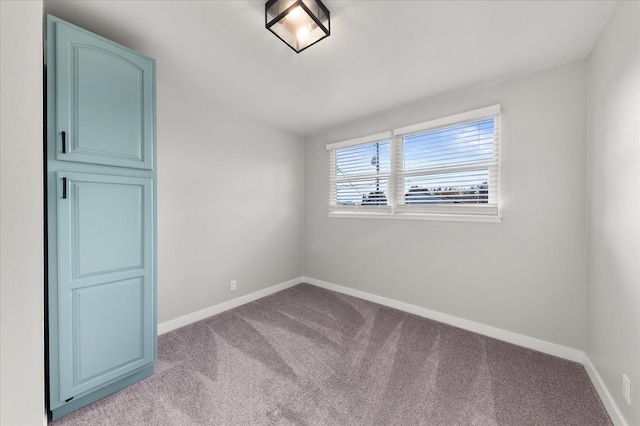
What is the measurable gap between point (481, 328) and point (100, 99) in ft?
11.7

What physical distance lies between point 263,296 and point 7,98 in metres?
3.09

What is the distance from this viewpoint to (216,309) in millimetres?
2803

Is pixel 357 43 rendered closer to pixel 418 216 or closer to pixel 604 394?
pixel 418 216

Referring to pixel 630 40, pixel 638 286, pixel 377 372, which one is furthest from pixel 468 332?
pixel 630 40

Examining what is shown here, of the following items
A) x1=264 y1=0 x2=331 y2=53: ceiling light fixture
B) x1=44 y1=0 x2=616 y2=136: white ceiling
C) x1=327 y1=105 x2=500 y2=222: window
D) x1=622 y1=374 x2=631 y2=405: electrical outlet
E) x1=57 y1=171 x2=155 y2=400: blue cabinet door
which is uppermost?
x1=44 y1=0 x2=616 y2=136: white ceiling

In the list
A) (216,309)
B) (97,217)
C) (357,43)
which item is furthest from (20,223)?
(216,309)

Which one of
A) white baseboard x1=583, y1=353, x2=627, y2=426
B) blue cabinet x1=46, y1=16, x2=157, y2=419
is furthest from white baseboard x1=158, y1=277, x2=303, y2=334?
white baseboard x1=583, y1=353, x2=627, y2=426

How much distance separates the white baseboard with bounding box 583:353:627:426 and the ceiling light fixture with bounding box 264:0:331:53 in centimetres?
275

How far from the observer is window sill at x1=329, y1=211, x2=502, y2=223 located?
2.38 metres

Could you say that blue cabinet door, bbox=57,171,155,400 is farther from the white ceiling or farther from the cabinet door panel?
the white ceiling

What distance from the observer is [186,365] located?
1912mm

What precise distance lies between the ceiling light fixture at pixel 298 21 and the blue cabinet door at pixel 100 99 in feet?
3.11

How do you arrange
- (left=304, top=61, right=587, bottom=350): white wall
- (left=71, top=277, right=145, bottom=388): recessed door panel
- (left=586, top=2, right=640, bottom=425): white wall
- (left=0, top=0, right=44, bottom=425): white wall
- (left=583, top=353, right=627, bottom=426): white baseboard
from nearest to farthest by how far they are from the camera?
(left=0, top=0, right=44, bottom=425): white wall
(left=586, top=2, right=640, bottom=425): white wall
(left=583, top=353, right=627, bottom=426): white baseboard
(left=71, top=277, right=145, bottom=388): recessed door panel
(left=304, top=61, right=587, bottom=350): white wall

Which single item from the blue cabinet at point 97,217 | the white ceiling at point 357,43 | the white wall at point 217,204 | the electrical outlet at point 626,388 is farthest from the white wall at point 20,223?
the electrical outlet at point 626,388
